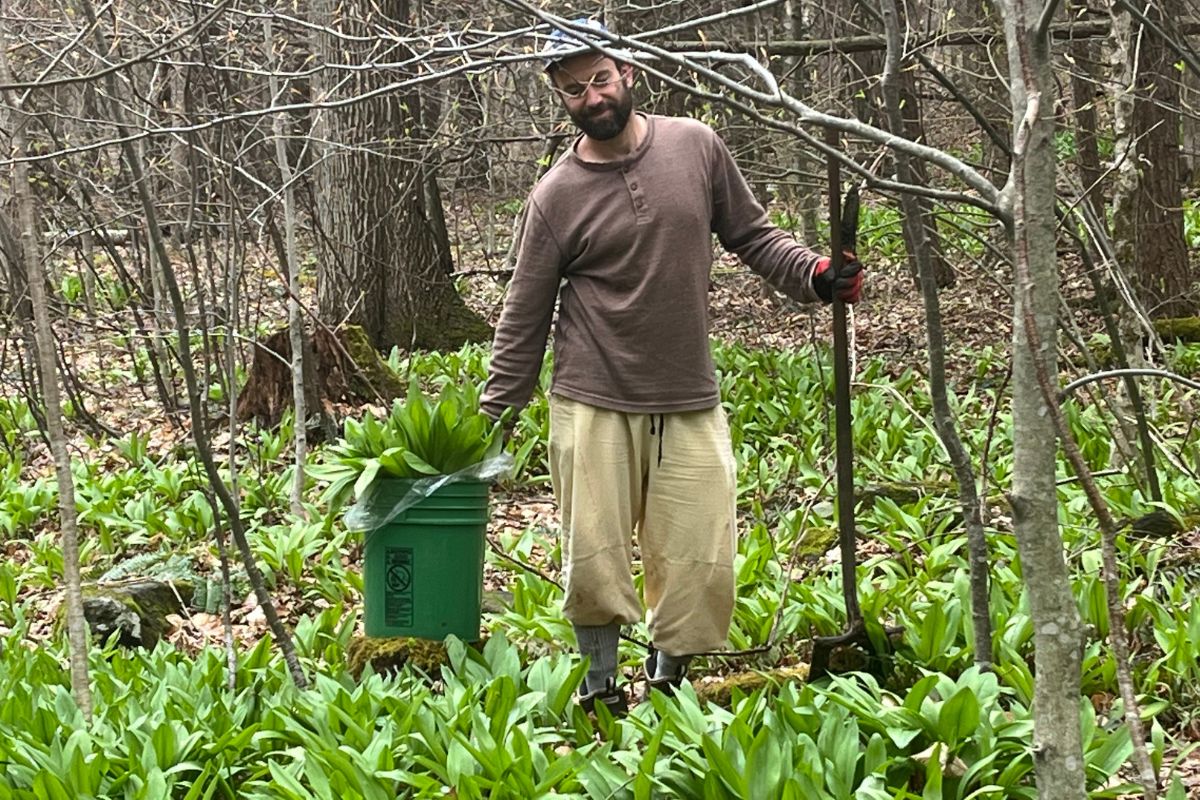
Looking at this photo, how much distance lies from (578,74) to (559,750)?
2012 mm

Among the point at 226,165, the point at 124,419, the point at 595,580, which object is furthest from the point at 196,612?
the point at 124,419

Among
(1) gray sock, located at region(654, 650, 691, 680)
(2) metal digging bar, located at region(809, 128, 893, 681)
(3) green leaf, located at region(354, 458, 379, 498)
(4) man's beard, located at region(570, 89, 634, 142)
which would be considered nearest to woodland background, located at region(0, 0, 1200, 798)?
(2) metal digging bar, located at region(809, 128, 893, 681)

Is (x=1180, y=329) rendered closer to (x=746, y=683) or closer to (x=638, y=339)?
(x=746, y=683)

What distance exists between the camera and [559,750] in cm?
403

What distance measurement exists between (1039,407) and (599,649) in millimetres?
2311

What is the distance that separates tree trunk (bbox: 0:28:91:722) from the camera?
3812 mm

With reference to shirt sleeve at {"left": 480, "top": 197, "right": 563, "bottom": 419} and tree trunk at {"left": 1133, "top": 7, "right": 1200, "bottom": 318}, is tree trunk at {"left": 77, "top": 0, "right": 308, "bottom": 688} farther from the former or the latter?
tree trunk at {"left": 1133, "top": 7, "right": 1200, "bottom": 318}

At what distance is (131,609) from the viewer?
228 inches

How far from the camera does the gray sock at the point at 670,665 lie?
4312 mm

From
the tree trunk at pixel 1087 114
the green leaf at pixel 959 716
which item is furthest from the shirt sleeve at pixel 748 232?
the tree trunk at pixel 1087 114

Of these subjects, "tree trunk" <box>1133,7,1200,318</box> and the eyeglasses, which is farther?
"tree trunk" <box>1133,7,1200,318</box>

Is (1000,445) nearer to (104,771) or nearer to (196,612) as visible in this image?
(196,612)

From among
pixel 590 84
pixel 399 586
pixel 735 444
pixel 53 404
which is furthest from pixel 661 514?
pixel 735 444

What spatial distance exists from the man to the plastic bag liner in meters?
0.26
